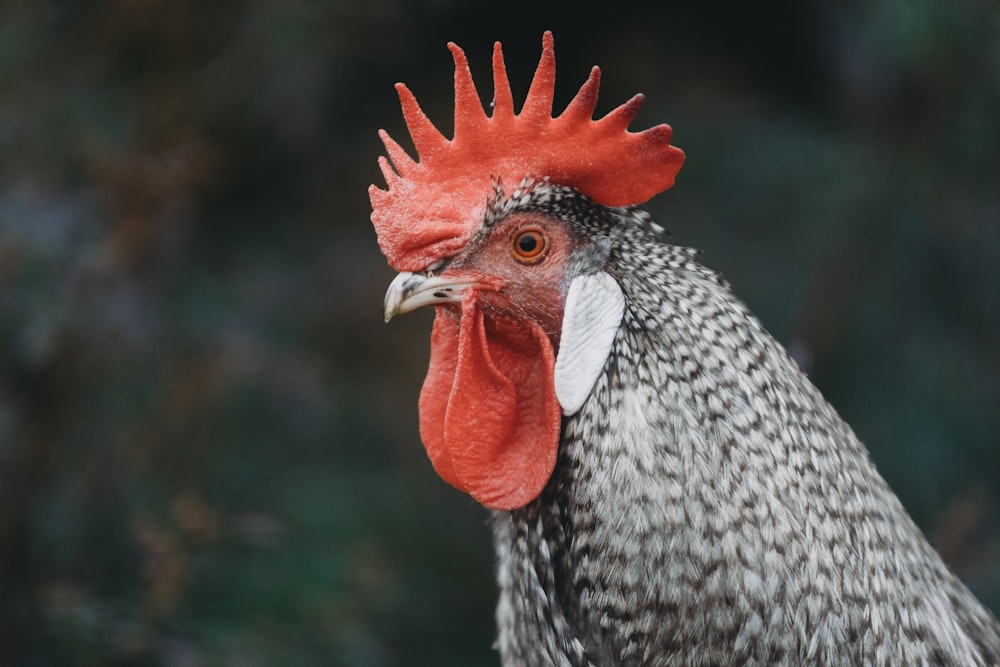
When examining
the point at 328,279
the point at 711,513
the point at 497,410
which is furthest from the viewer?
the point at 328,279

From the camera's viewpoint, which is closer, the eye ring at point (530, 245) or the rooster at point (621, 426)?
the rooster at point (621, 426)

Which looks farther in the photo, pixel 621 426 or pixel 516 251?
pixel 516 251

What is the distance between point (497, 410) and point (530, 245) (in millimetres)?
372

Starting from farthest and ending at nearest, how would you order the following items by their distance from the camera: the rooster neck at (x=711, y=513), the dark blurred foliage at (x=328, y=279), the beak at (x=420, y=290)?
the dark blurred foliage at (x=328, y=279) < the beak at (x=420, y=290) < the rooster neck at (x=711, y=513)

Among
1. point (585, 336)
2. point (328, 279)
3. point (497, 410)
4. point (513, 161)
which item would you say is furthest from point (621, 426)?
point (328, 279)

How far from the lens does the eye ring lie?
2.10 m

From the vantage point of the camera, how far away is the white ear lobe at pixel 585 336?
6.61ft

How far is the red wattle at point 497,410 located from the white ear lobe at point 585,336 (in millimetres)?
51

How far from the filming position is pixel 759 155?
16.8 ft

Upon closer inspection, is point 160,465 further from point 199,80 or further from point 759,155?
point 759,155

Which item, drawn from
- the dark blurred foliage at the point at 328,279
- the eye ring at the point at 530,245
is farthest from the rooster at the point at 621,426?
the dark blurred foliage at the point at 328,279

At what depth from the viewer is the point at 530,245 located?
210cm

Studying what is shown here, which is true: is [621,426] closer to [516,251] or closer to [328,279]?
[516,251]

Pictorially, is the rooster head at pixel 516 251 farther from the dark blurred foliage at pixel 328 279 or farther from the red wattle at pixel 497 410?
the dark blurred foliage at pixel 328 279
